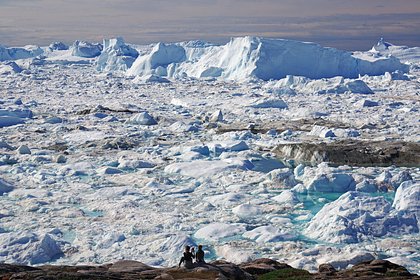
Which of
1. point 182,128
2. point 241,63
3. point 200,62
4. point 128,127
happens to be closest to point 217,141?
point 182,128

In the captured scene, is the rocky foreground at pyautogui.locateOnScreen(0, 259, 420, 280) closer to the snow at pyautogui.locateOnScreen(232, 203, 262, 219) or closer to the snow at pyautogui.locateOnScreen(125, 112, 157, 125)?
the snow at pyautogui.locateOnScreen(232, 203, 262, 219)

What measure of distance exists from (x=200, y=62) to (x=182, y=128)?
130ft

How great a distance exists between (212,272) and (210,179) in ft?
38.8

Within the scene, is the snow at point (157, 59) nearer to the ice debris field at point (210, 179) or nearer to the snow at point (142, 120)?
the ice debris field at point (210, 179)

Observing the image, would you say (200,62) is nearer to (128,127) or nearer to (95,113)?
(95,113)

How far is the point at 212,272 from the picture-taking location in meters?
8.80

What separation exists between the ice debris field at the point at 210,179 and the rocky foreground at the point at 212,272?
200 cm

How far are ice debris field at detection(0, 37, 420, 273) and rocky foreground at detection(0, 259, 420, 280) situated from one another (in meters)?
2.00

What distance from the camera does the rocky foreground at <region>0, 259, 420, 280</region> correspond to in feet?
28.6

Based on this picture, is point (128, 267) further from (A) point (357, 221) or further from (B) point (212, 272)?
(A) point (357, 221)

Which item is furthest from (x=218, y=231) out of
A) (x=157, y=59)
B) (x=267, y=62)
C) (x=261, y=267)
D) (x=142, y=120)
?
(x=157, y=59)

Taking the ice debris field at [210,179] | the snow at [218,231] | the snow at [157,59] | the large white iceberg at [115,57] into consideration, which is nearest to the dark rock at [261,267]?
the ice debris field at [210,179]

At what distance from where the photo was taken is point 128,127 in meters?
34.3

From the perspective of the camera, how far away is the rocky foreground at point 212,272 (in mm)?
8719
